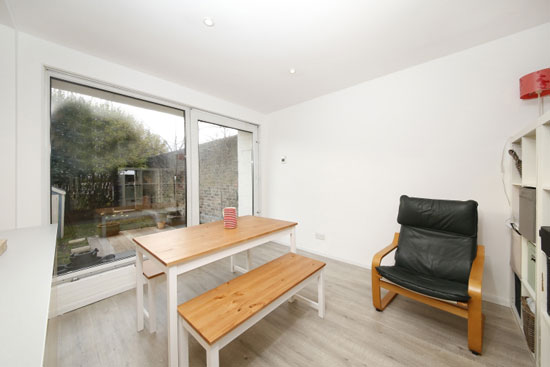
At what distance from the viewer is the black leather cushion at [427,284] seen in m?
1.49

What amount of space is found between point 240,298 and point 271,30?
225cm

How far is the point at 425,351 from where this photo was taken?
149 cm

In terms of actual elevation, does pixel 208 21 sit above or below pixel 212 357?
above

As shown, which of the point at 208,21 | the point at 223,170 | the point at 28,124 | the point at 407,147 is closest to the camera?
the point at 208,21

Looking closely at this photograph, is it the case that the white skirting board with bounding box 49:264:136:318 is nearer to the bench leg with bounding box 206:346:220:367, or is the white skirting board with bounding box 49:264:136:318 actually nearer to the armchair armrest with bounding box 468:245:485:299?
the bench leg with bounding box 206:346:220:367

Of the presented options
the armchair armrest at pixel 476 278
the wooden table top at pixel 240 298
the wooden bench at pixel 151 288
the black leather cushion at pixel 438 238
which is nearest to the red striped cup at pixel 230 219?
the wooden table top at pixel 240 298

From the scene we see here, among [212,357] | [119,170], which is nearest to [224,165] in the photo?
[119,170]

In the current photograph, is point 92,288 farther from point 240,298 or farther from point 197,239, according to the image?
point 240,298

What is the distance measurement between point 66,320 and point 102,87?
7.85 feet

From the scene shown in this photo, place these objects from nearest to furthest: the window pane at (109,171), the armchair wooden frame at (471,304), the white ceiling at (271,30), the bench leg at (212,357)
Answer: the bench leg at (212,357), the armchair wooden frame at (471,304), the white ceiling at (271,30), the window pane at (109,171)

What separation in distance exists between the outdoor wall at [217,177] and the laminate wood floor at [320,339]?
1472 mm

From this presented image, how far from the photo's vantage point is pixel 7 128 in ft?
5.74

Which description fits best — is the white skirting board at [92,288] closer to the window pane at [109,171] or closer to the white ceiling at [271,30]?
the window pane at [109,171]

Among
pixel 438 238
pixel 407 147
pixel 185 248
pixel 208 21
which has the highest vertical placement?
pixel 208 21
